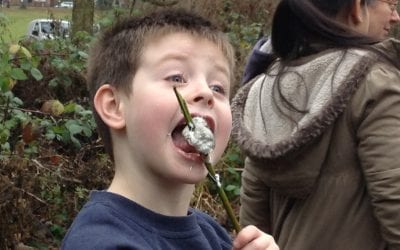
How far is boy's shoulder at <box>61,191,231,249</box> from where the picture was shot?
183 centimetres

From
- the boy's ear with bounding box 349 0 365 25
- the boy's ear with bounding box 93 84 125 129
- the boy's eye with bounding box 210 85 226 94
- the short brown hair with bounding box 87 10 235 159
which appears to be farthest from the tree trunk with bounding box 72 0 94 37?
the boy's eye with bounding box 210 85 226 94

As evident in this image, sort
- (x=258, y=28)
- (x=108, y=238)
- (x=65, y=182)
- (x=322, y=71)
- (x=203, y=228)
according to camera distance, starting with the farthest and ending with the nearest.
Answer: (x=258, y=28), (x=65, y=182), (x=322, y=71), (x=203, y=228), (x=108, y=238)

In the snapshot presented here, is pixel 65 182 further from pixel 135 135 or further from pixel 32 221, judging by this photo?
pixel 135 135

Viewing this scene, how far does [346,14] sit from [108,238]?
1598 mm

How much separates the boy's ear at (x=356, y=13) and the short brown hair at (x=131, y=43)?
3.41ft

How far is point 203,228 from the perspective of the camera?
214 centimetres

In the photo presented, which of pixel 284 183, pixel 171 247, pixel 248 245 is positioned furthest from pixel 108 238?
pixel 284 183

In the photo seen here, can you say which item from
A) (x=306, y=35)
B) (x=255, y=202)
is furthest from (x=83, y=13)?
(x=306, y=35)

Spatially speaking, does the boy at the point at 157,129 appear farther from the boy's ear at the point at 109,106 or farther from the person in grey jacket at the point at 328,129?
the person in grey jacket at the point at 328,129

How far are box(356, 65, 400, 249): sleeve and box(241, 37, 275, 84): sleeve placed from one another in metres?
0.53

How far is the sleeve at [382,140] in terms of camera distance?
9.27ft

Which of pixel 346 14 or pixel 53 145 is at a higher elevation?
pixel 346 14

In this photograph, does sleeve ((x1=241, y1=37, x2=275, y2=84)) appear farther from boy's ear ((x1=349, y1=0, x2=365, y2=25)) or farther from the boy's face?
the boy's face

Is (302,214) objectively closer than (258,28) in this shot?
Yes
